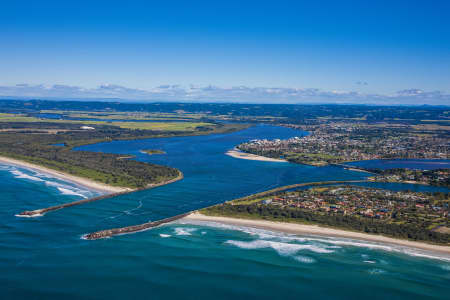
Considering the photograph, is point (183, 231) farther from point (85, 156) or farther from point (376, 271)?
point (85, 156)

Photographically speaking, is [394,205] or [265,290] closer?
[265,290]

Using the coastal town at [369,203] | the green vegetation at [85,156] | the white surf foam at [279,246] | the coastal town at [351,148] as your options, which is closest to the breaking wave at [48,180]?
the green vegetation at [85,156]

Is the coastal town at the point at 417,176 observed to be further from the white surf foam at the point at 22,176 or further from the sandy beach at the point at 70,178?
the white surf foam at the point at 22,176

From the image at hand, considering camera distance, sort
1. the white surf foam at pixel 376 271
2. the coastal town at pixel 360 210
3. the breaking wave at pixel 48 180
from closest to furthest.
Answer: the white surf foam at pixel 376 271
the coastal town at pixel 360 210
the breaking wave at pixel 48 180

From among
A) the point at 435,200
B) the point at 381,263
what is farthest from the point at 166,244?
the point at 435,200

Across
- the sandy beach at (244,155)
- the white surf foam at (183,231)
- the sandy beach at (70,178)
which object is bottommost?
the white surf foam at (183,231)

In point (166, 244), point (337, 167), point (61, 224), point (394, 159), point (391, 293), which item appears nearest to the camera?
point (391, 293)

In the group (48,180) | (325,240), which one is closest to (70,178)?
(48,180)

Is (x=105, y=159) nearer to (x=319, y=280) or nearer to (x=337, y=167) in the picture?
(x=337, y=167)
